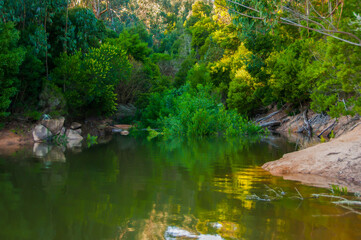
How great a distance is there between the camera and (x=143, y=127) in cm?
3544

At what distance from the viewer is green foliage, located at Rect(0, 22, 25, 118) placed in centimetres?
1881

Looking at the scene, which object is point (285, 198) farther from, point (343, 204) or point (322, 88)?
point (322, 88)

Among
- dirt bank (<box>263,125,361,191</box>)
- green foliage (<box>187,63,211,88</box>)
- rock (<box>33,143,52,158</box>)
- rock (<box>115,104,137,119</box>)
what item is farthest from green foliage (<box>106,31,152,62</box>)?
dirt bank (<box>263,125,361,191</box>)

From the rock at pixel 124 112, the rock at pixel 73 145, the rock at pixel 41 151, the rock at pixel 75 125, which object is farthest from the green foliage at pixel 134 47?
the rock at pixel 41 151

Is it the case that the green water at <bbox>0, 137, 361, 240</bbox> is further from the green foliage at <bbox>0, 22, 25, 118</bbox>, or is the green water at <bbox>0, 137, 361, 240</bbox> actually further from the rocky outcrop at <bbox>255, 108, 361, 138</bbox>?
the rocky outcrop at <bbox>255, 108, 361, 138</bbox>

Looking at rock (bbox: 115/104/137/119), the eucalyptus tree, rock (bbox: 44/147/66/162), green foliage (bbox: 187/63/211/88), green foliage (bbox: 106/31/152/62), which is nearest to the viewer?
the eucalyptus tree

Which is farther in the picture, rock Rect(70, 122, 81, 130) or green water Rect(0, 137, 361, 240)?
rock Rect(70, 122, 81, 130)

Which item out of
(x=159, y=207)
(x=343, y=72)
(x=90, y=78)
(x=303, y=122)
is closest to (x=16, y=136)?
(x=90, y=78)

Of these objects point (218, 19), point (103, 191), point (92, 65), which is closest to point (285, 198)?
point (103, 191)

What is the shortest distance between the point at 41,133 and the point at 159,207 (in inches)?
694

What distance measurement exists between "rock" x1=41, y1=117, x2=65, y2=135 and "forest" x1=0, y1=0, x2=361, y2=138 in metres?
0.71

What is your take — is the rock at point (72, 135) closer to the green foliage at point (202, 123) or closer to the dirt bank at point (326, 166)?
the green foliage at point (202, 123)

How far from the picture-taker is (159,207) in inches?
230

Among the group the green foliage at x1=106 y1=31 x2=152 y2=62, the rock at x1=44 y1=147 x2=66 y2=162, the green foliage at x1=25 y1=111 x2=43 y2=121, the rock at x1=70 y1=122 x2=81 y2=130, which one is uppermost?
the green foliage at x1=106 y1=31 x2=152 y2=62
